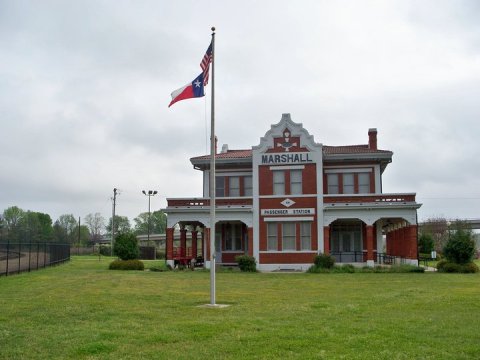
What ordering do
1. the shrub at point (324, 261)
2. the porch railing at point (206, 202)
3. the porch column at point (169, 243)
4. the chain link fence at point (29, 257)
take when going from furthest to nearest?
1. the porch column at point (169, 243)
2. the porch railing at point (206, 202)
3. the shrub at point (324, 261)
4. the chain link fence at point (29, 257)

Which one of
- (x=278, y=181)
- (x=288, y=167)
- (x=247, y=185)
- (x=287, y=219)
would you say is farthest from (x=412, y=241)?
(x=247, y=185)

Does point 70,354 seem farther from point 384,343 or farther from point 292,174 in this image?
point 292,174

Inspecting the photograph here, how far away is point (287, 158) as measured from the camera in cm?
3694

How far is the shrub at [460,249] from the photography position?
106 feet

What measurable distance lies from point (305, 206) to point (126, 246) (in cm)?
1206

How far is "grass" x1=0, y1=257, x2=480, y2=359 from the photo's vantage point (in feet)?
30.2

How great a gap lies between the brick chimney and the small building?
268 cm

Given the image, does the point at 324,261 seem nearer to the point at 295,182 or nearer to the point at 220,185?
the point at 295,182

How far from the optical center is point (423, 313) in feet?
44.6

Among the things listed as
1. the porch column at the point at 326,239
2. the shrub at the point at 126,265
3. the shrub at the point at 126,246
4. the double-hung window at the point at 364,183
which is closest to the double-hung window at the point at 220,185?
the shrub at the point at 126,246

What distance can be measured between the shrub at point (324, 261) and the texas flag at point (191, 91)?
1869cm

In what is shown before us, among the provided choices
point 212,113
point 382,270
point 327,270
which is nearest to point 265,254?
point 327,270

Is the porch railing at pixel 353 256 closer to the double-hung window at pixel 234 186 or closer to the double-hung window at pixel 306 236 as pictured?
the double-hung window at pixel 306 236

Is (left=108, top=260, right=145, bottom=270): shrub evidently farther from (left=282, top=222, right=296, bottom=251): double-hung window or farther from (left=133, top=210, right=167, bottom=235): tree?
(left=133, top=210, right=167, bottom=235): tree
